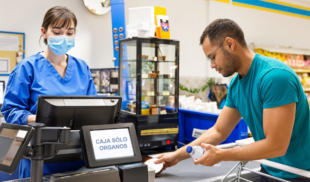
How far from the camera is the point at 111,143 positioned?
1.30 m

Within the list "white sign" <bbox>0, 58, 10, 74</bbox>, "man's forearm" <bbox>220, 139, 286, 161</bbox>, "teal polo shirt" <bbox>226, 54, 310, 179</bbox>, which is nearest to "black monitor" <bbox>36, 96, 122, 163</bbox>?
"man's forearm" <bbox>220, 139, 286, 161</bbox>

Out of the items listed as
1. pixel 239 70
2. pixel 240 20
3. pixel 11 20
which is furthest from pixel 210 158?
pixel 240 20

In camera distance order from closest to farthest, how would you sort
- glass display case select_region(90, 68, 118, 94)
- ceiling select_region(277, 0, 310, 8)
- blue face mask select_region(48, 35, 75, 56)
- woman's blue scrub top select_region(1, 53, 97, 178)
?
woman's blue scrub top select_region(1, 53, 97, 178)
blue face mask select_region(48, 35, 75, 56)
glass display case select_region(90, 68, 118, 94)
ceiling select_region(277, 0, 310, 8)

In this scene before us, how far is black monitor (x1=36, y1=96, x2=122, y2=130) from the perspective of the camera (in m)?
1.26

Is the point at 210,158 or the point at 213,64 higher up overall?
the point at 213,64

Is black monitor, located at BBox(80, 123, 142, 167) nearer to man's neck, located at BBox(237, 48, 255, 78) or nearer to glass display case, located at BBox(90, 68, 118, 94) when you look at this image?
man's neck, located at BBox(237, 48, 255, 78)

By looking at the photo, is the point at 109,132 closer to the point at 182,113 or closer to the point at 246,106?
the point at 246,106

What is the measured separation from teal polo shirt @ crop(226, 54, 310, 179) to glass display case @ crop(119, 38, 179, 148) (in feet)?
8.37

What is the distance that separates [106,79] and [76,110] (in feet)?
13.0

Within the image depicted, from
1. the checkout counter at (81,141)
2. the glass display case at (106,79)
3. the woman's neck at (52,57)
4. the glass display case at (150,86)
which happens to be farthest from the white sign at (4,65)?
the checkout counter at (81,141)

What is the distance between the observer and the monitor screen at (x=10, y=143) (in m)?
1.05

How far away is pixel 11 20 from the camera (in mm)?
5094

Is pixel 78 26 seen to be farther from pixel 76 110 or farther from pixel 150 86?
pixel 76 110

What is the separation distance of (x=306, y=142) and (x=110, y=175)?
1.09 meters
